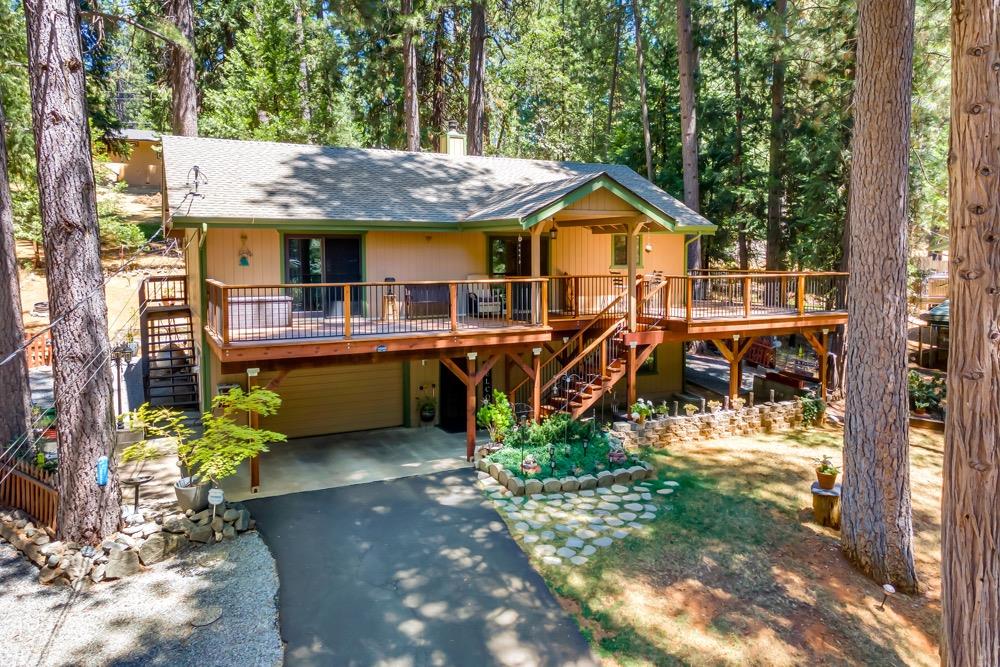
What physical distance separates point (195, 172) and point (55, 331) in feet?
17.1

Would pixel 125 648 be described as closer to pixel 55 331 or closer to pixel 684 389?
pixel 55 331

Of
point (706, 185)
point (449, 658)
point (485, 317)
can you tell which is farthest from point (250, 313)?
point (706, 185)

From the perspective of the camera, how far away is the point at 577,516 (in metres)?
10.0

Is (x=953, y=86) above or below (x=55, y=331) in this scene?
above

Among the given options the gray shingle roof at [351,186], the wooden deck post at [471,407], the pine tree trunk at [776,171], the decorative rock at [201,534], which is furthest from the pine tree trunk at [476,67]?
the decorative rock at [201,534]

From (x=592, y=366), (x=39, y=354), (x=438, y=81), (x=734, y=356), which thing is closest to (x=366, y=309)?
(x=592, y=366)

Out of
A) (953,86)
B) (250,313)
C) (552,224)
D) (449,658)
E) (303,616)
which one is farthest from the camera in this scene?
(552,224)

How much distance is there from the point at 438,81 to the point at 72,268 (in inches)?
821

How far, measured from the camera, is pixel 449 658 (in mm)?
6555

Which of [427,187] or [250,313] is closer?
[250,313]

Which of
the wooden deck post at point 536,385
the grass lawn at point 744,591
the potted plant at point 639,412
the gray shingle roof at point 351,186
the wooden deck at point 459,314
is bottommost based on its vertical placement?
the grass lawn at point 744,591

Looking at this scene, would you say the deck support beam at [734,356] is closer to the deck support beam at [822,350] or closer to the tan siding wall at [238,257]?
the deck support beam at [822,350]

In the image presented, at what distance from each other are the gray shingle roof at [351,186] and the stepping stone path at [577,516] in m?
4.94

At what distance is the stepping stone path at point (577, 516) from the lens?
8.91 m
